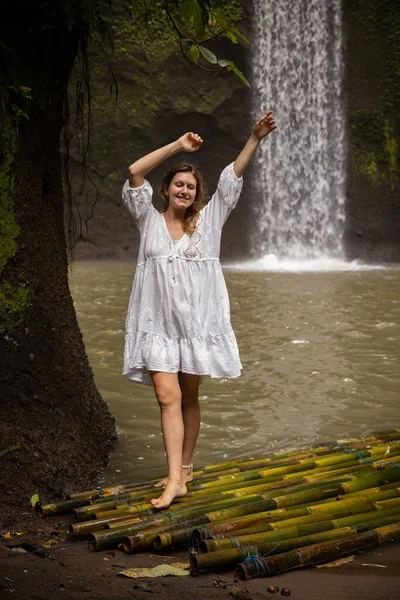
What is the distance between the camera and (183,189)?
4.56 m

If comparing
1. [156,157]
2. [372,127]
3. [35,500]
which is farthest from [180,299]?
[372,127]

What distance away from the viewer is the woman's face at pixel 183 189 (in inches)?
179

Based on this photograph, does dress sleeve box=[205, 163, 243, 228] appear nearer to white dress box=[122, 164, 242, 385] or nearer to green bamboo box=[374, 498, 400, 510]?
white dress box=[122, 164, 242, 385]

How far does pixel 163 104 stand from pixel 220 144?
1633mm

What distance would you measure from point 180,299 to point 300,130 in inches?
709

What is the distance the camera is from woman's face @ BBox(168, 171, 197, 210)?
14.9 feet

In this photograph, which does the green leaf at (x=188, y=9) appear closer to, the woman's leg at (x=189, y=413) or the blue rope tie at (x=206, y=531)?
the woman's leg at (x=189, y=413)

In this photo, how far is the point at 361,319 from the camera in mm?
11172

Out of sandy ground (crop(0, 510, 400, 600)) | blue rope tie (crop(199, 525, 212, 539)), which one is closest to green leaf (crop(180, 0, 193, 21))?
blue rope tie (crop(199, 525, 212, 539))

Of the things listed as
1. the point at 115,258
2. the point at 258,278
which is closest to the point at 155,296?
the point at 258,278

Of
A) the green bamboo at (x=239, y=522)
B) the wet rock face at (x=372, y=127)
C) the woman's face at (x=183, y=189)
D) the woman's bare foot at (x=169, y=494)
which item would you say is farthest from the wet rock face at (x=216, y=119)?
the green bamboo at (x=239, y=522)

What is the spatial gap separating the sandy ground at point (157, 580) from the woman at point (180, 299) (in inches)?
29.2

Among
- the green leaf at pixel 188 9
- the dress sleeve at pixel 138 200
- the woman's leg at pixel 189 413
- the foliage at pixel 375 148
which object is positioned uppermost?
the foliage at pixel 375 148

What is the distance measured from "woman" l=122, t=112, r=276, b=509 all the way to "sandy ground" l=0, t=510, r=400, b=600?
2.43 feet
